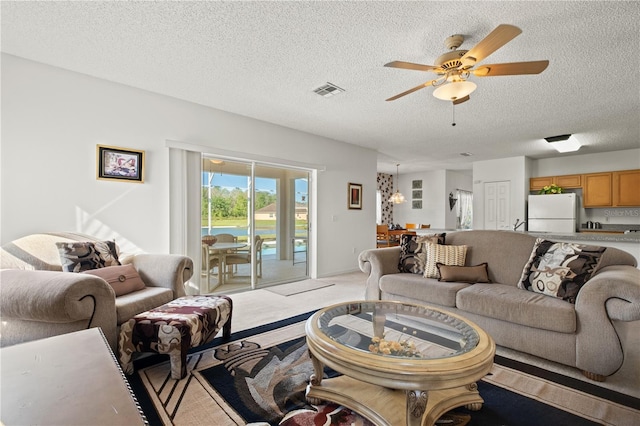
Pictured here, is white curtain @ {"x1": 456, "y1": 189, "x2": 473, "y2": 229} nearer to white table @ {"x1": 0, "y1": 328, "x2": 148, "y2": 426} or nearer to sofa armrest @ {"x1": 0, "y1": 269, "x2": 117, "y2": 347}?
sofa armrest @ {"x1": 0, "y1": 269, "x2": 117, "y2": 347}

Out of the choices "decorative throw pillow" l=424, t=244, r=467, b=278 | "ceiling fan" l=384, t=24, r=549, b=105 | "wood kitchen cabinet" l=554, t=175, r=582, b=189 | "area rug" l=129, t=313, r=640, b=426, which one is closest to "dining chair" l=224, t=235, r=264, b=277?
"area rug" l=129, t=313, r=640, b=426

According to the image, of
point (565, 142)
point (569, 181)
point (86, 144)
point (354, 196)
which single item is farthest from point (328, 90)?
point (569, 181)

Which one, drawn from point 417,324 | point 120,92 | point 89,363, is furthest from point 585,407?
point 120,92

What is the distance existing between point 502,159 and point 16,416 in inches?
338

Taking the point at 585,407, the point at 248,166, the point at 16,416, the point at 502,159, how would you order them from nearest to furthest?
the point at 16,416 → the point at 585,407 → the point at 248,166 → the point at 502,159

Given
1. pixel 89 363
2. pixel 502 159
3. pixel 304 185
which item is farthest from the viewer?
pixel 502 159

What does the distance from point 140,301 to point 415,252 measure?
271cm

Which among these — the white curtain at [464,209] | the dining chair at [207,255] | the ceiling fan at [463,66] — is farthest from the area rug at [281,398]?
the white curtain at [464,209]

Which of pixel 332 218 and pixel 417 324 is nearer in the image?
pixel 417 324

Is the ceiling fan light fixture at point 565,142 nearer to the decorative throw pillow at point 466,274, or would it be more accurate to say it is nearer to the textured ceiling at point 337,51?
the textured ceiling at point 337,51

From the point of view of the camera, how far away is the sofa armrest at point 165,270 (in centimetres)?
267

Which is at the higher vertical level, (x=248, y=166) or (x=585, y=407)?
(x=248, y=166)

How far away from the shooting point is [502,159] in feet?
24.0

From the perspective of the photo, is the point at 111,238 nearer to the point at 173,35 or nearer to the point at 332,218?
the point at 173,35
